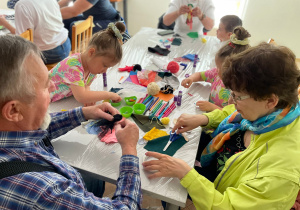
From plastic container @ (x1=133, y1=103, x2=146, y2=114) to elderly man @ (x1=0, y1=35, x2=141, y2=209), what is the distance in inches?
22.2

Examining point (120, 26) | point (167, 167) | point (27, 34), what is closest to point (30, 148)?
point (167, 167)

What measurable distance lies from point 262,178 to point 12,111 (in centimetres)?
89

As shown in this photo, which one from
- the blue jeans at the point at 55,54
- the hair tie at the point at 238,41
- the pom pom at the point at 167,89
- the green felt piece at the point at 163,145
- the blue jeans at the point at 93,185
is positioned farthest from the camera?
the blue jeans at the point at 55,54

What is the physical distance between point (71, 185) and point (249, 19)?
13.8 feet

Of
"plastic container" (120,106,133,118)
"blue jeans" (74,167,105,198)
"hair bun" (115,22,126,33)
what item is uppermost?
"hair bun" (115,22,126,33)

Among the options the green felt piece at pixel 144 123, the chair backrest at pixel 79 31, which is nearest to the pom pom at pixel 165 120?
the green felt piece at pixel 144 123

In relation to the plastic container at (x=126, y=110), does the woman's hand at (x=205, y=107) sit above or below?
above

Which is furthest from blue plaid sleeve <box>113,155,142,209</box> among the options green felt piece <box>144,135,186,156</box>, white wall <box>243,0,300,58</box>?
white wall <box>243,0,300,58</box>

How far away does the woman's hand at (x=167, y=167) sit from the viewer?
0.96 meters

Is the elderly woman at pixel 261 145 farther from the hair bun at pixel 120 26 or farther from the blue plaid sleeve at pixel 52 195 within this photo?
the hair bun at pixel 120 26

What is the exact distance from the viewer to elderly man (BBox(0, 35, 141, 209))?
0.64m

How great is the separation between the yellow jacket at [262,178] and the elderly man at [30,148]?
286mm

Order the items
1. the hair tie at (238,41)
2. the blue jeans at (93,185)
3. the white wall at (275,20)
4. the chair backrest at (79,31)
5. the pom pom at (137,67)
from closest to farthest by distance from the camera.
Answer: the blue jeans at (93,185) → the hair tie at (238,41) → the pom pom at (137,67) → the chair backrest at (79,31) → the white wall at (275,20)

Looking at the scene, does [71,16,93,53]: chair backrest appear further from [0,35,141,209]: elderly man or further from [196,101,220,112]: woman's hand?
[0,35,141,209]: elderly man
